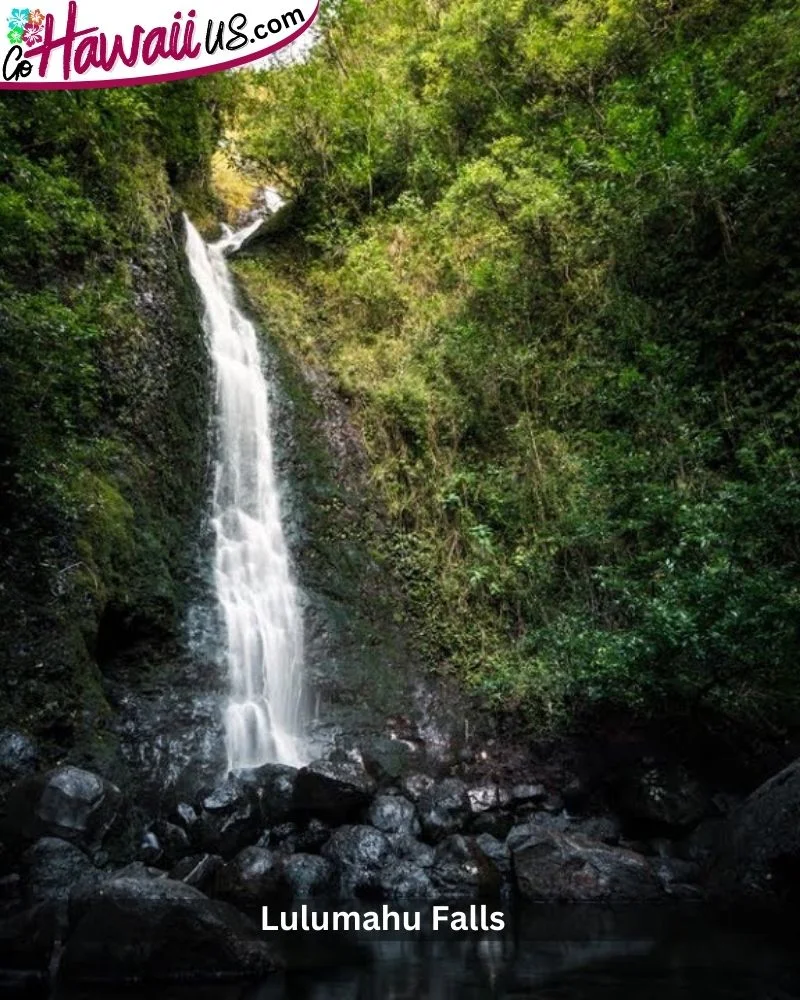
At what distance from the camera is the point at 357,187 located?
55.7 feet

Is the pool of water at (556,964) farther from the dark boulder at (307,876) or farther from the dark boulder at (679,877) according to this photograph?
the dark boulder at (307,876)

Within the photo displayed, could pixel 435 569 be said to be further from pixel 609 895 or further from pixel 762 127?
pixel 762 127

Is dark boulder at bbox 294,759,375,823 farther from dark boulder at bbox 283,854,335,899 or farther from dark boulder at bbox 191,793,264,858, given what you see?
dark boulder at bbox 283,854,335,899

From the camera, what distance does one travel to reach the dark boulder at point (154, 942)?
4668 millimetres

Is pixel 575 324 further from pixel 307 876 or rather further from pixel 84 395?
pixel 307 876

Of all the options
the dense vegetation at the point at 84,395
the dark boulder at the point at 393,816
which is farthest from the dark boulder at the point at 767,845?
the dense vegetation at the point at 84,395

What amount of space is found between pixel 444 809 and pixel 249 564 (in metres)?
4.34

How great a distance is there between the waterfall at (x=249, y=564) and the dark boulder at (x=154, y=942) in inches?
150

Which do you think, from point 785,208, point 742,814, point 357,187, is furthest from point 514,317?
point 742,814

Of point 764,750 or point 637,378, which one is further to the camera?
point 637,378

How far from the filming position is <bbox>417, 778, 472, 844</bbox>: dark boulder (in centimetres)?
795

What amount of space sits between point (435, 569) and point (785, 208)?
6719mm

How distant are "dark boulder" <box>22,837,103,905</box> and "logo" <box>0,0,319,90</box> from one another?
27.6 feet

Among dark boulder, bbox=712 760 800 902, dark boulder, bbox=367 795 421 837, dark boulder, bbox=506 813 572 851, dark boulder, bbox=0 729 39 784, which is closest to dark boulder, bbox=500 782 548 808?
dark boulder, bbox=506 813 572 851
